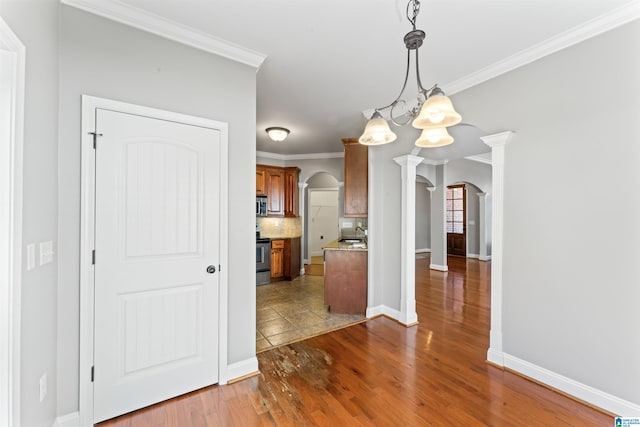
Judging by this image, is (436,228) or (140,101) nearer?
(140,101)

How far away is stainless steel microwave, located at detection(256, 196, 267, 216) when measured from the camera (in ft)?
18.2

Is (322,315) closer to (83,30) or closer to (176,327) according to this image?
(176,327)

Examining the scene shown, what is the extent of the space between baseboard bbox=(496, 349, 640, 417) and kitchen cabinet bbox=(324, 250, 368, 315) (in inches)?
63.1

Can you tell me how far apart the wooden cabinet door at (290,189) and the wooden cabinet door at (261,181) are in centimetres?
49

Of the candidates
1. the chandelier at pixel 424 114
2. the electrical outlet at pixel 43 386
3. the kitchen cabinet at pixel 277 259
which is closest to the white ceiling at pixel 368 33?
the chandelier at pixel 424 114

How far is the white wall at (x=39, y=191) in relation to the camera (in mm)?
1295

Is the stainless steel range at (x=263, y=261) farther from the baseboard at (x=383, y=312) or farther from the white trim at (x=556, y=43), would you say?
the white trim at (x=556, y=43)

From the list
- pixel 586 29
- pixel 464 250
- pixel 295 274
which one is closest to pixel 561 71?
pixel 586 29

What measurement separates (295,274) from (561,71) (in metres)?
5.20

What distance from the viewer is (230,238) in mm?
2273

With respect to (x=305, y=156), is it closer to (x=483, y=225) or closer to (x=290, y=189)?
(x=290, y=189)

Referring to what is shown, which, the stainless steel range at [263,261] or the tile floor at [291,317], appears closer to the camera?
the tile floor at [291,317]

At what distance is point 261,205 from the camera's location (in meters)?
5.58

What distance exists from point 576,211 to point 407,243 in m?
1.62
